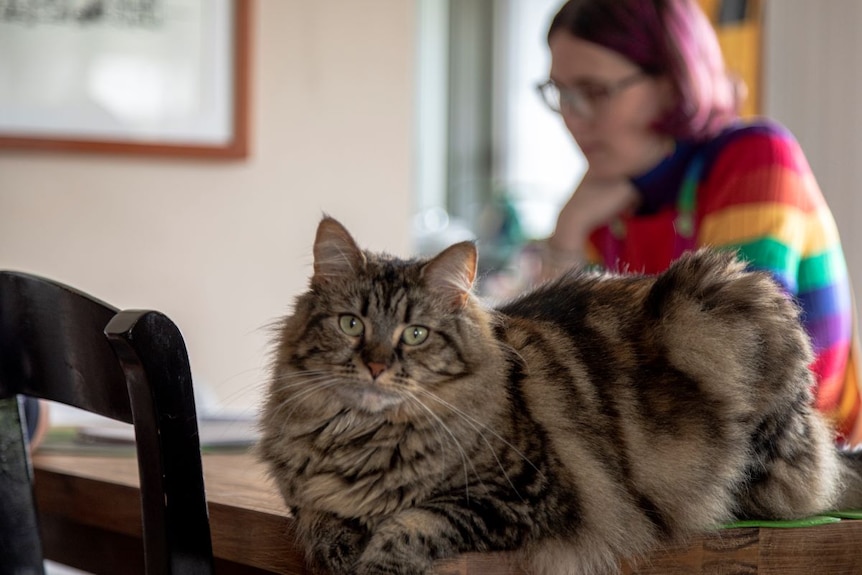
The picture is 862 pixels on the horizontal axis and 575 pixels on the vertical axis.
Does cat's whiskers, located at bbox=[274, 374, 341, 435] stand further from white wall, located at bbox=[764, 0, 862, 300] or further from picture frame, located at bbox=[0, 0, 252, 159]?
picture frame, located at bbox=[0, 0, 252, 159]

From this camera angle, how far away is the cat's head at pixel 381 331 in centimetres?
108

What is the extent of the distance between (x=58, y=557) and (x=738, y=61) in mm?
2448

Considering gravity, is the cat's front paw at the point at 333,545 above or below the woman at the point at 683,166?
below

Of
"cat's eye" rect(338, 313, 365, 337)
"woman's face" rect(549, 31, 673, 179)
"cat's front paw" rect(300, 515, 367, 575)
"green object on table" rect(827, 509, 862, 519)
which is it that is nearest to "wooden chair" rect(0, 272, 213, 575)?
"cat's front paw" rect(300, 515, 367, 575)

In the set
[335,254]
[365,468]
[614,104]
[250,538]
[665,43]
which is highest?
[665,43]

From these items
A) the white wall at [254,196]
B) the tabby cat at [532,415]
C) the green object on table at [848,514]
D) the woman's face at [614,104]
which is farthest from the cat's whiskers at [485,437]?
the white wall at [254,196]

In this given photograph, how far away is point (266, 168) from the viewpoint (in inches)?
128

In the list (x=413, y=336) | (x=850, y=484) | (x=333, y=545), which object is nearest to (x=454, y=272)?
(x=413, y=336)

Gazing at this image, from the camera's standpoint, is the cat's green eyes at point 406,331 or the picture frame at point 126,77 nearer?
the cat's green eyes at point 406,331

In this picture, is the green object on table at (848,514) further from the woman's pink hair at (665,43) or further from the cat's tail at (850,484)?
the woman's pink hair at (665,43)

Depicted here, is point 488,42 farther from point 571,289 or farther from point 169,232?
point 571,289

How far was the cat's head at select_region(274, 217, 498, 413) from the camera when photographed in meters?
1.08

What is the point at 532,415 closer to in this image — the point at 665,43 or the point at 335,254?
the point at 335,254

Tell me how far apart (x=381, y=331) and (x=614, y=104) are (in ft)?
2.92
